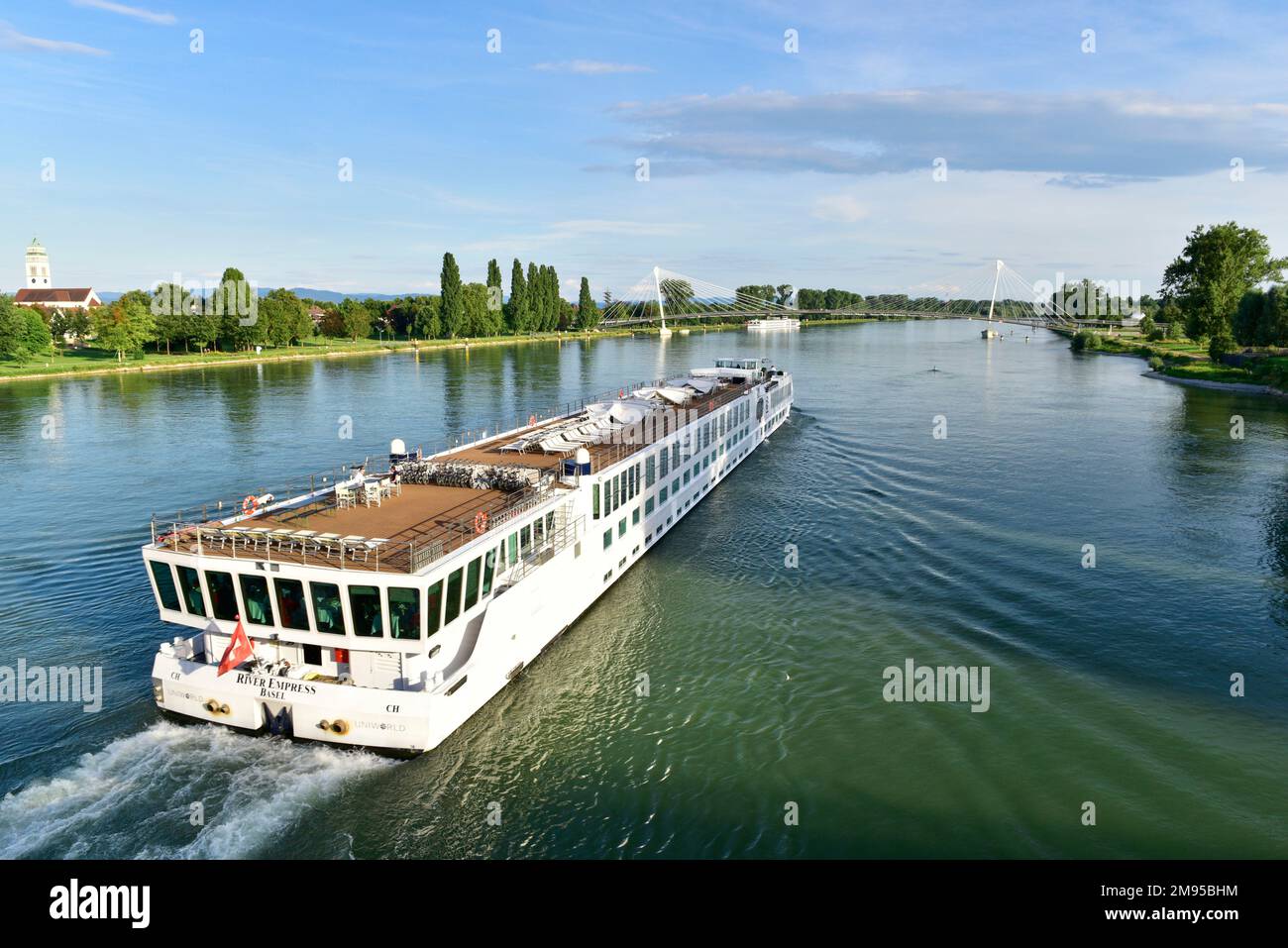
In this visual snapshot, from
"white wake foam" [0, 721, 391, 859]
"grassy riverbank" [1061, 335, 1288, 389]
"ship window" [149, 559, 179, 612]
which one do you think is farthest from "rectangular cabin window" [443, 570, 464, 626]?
"grassy riverbank" [1061, 335, 1288, 389]

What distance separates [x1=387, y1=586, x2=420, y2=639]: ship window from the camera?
2012 centimetres

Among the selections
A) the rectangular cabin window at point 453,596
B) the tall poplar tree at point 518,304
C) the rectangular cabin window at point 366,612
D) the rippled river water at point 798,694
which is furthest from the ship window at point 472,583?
the tall poplar tree at point 518,304

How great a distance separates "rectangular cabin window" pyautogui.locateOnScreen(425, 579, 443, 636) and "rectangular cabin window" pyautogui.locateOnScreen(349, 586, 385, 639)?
3.76 ft

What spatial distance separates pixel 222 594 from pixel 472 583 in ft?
21.8

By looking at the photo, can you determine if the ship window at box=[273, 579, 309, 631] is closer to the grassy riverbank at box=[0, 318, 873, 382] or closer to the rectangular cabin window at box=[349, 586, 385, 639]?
the rectangular cabin window at box=[349, 586, 385, 639]

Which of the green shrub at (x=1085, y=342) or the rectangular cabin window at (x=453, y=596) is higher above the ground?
the green shrub at (x=1085, y=342)

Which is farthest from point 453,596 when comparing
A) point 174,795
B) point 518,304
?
point 518,304

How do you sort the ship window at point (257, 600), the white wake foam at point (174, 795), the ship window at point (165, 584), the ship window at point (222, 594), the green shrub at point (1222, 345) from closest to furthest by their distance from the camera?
→ the white wake foam at point (174, 795)
the ship window at point (257, 600)
the ship window at point (222, 594)
the ship window at point (165, 584)
the green shrub at point (1222, 345)

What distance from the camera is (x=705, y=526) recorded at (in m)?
42.1

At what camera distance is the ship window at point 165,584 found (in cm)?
2148

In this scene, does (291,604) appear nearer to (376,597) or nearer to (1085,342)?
(376,597)

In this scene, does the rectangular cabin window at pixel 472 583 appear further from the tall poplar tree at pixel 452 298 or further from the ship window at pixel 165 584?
the tall poplar tree at pixel 452 298

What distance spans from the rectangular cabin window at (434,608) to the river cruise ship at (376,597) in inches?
1.9

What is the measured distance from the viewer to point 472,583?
22.5m
